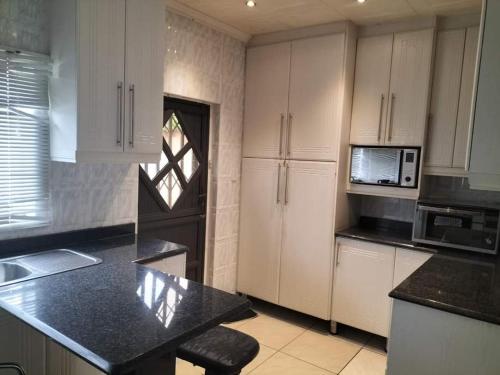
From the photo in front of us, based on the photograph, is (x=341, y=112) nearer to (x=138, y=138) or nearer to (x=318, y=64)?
(x=318, y=64)

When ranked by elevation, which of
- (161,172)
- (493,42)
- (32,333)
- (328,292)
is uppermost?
(493,42)

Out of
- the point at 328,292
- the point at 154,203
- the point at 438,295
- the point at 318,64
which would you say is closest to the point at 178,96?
the point at 154,203

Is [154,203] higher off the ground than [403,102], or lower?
lower

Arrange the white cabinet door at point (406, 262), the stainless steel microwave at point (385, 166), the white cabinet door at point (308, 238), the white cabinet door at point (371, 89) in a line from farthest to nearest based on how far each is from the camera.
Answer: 1. the white cabinet door at point (308, 238)
2. the white cabinet door at point (371, 89)
3. the stainless steel microwave at point (385, 166)
4. the white cabinet door at point (406, 262)

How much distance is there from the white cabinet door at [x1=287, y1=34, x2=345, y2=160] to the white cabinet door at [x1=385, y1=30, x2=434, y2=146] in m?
0.40

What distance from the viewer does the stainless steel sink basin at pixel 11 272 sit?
73.2 inches

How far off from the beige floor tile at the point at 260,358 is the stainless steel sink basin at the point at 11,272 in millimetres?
1533

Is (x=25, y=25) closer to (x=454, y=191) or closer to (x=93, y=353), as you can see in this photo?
(x=93, y=353)

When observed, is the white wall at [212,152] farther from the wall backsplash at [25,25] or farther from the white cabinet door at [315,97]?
the white cabinet door at [315,97]

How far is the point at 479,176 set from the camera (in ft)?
6.09

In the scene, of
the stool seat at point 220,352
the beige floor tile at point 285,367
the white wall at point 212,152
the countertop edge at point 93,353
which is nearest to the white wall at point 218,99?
the white wall at point 212,152

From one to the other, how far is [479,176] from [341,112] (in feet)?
4.33

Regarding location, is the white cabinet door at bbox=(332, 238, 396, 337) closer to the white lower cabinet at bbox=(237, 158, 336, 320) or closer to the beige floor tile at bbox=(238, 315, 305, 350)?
the white lower cabinet at bbox=(237, 158, 336, 320)

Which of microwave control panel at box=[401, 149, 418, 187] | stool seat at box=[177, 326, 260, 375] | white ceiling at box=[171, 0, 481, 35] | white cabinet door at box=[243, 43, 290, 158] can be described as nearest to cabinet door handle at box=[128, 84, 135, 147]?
white ceiling at box=[171, 0, 481, 35]
